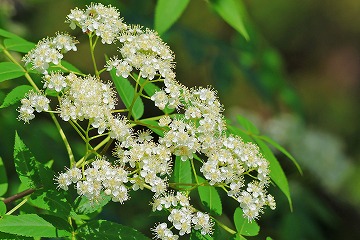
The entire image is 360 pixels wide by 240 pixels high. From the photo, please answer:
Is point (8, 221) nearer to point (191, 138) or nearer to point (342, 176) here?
point (191, 138)

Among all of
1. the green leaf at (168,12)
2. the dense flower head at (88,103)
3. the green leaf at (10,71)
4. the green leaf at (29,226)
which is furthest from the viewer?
the green leaf at (168,12)

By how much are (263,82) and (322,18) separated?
5703mm

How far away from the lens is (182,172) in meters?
1.87

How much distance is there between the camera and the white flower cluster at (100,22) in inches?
75.5

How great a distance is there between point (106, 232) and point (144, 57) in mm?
525

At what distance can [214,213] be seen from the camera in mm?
1870

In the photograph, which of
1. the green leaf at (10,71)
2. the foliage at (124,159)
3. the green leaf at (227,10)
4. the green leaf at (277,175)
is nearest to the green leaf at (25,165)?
the foliage at (124,159)

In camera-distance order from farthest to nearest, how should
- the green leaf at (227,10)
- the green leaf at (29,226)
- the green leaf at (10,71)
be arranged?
the green leaf at (227,10), the green leaf at (10,71), the green leaf at (29,226)

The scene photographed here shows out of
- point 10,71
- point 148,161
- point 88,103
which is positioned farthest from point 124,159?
point 10,71

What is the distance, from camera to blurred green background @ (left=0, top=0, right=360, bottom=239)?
388cm

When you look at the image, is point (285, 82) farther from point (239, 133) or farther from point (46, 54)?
point (46, 54)

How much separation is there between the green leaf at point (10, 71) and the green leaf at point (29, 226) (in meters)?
0.48

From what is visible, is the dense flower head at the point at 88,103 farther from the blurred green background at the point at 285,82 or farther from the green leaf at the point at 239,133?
the blurred green background at the point at 285,82

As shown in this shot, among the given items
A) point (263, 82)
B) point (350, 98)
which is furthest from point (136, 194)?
point (350, 98)
